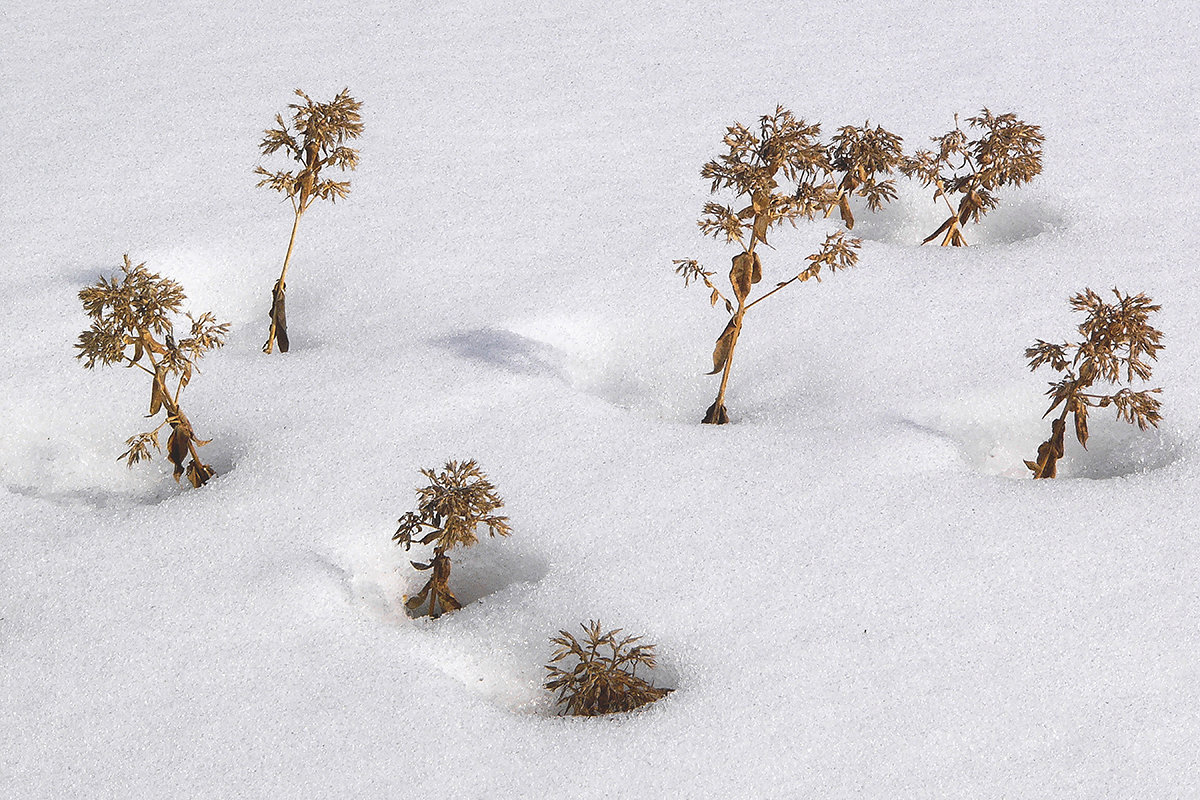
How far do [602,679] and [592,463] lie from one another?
906 millimetres

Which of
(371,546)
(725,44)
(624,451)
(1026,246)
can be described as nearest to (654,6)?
(725,44)

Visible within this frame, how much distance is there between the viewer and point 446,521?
120 inches

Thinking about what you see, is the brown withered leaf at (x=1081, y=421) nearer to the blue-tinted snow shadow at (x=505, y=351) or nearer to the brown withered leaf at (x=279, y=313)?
the blue-tinted snow shadow at (x=505, y=351)

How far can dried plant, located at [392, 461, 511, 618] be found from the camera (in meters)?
3.05

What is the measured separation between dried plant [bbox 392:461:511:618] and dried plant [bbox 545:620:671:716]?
389 millimetres

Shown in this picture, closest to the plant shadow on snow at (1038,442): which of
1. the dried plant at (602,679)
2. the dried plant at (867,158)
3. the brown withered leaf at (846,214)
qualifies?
the dried plant at (867,158)

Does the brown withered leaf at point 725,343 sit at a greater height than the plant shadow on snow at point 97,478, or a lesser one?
greater

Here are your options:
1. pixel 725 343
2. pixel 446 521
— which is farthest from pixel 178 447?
pixel 725 343

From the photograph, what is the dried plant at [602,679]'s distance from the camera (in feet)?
9.40

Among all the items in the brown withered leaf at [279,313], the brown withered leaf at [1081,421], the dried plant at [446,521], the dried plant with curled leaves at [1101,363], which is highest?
the brown withered leaf at [279,313]

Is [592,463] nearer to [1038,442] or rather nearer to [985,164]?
[1038,442]

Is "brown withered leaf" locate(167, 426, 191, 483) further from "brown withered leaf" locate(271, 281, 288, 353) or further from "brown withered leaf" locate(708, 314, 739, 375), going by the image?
"brown withered leaf" locate(708, 314, 739, 375)

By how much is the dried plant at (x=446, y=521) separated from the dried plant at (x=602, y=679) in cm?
39

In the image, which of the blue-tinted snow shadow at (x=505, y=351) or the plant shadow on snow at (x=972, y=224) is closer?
the blue-tinted snow shadow at (x=505, y=351)
